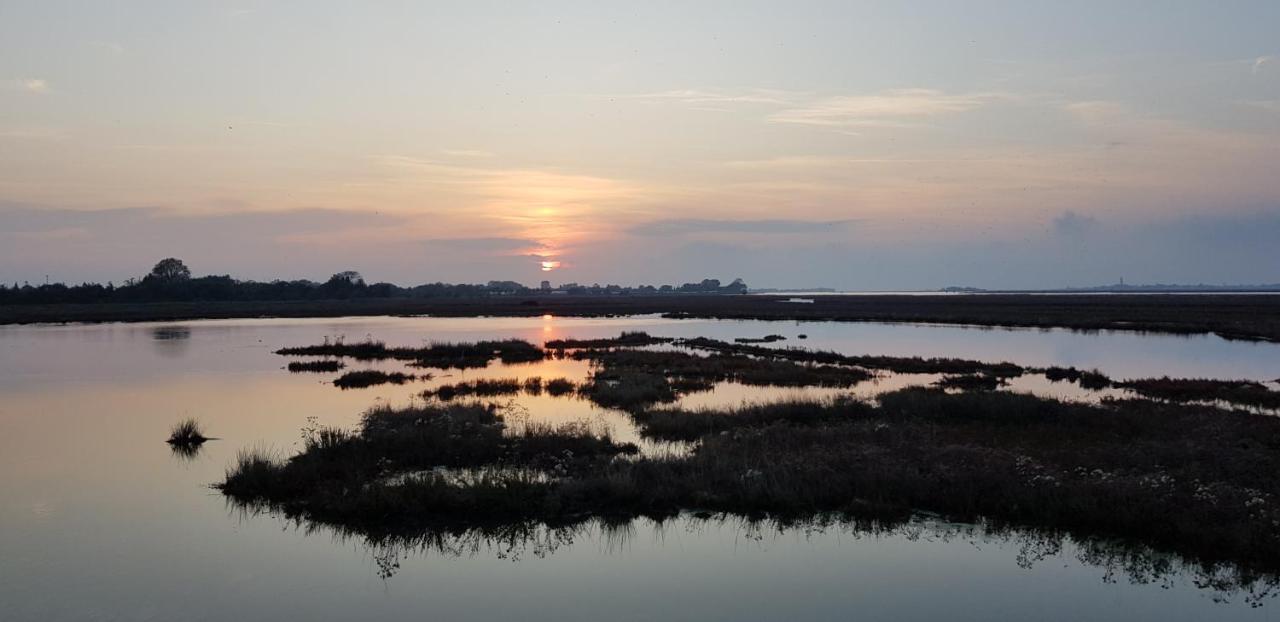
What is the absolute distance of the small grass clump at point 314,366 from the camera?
3693 centimetres

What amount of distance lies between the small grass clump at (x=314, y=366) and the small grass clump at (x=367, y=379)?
12.0 feet

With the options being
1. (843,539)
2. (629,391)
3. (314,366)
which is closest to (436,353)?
(314,366)

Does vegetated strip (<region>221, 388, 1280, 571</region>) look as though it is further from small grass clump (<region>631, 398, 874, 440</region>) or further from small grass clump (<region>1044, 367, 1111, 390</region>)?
small grass clump (<region>1044, 367, 1111, 390</region>)

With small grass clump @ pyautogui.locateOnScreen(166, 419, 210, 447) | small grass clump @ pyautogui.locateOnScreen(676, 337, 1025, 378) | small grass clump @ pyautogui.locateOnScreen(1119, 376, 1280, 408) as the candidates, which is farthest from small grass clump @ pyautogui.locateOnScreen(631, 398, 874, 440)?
small grass clump @ pyautogui.locateOnScreen(676, 337, 1025, 378)

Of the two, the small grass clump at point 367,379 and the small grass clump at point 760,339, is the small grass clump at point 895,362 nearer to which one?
Result: the small grass clump at point 760,339

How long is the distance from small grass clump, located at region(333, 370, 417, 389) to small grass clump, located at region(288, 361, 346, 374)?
3.66 m

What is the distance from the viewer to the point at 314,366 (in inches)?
1486

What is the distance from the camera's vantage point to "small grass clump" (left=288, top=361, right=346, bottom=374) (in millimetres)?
36931

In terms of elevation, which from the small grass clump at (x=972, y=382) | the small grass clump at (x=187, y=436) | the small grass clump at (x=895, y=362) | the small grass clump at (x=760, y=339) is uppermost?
the small grass clump at (x=760, y=339)

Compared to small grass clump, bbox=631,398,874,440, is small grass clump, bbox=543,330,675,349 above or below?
above

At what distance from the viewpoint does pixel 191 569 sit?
11.1 metres

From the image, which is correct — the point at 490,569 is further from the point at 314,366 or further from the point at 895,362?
the point at 314,366

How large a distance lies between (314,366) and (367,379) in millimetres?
6749

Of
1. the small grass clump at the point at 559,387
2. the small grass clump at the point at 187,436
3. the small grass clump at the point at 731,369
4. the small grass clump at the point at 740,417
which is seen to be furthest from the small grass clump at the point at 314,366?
the small grass clump at the point at 740,417
